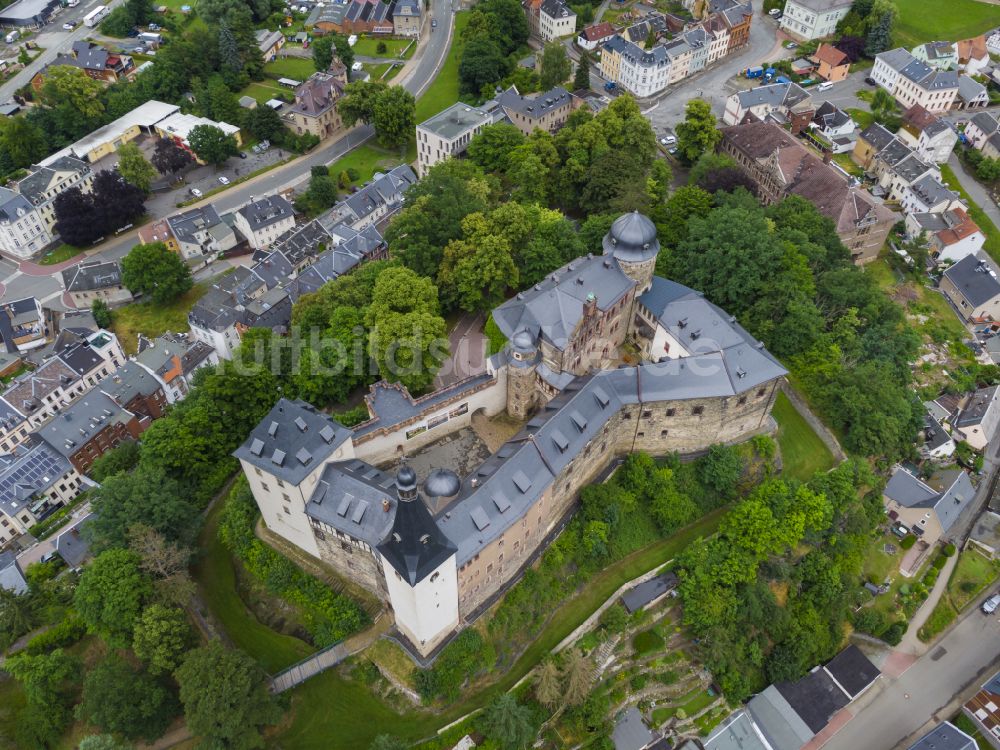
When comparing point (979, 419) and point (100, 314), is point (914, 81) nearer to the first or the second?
point (979, 419)

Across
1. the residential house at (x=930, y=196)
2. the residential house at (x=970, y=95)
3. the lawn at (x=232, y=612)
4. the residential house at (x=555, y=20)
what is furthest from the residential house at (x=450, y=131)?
the residential house at (x=970, y=95)

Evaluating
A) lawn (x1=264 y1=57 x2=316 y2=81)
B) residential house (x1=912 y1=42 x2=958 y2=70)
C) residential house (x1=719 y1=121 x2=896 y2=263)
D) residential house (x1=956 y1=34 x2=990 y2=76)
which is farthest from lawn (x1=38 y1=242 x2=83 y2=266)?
residential house (x1=956 y1=34 x2=990 y2=76)

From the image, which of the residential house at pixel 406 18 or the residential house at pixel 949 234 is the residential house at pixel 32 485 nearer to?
the residential house at pixel 406 18

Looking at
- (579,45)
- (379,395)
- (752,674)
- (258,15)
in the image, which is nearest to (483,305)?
(379,395)

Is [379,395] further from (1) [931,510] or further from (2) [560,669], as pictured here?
(1) [931,510]

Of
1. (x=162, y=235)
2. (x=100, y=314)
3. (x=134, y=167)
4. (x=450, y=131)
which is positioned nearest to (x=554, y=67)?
(x=450, y=131)

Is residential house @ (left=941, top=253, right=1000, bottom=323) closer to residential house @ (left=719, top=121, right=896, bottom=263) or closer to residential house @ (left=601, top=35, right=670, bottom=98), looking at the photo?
residential house @ (left=719, top=121, right=896, bottom=263)
